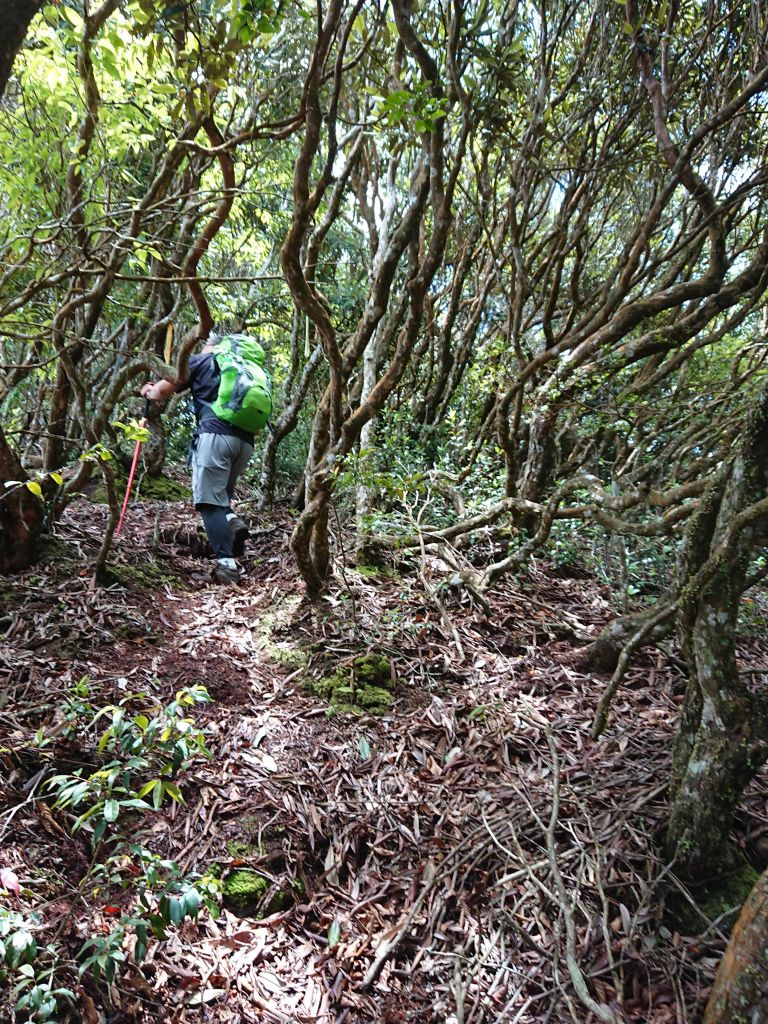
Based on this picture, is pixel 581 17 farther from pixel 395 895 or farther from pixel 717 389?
pixel 395 895

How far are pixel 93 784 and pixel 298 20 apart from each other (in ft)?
22.6

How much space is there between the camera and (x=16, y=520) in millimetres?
3674

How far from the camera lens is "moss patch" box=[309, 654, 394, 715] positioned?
132 inches

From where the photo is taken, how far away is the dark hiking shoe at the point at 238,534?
526 cm

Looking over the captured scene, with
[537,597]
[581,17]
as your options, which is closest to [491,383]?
[537,597]

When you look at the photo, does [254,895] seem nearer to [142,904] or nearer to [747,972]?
[142,904]

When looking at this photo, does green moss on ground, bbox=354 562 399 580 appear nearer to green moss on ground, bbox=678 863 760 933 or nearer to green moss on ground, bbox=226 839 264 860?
green moss on ground, bbox=226 839 264 860

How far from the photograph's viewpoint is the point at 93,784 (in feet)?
6.41

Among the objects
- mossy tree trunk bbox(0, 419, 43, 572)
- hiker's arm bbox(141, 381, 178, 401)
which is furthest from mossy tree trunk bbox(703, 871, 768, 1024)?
hiker's arm bbox(141, 381, 178, 401)

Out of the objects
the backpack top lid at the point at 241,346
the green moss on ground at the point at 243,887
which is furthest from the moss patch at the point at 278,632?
the backpack top lid at the point at 241,346

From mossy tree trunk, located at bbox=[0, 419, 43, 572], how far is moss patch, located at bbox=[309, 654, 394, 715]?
2003 mm

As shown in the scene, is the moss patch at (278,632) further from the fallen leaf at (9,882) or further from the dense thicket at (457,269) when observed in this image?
the fallen leaf at (9,882)

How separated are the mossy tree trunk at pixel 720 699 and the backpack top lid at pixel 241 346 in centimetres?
397

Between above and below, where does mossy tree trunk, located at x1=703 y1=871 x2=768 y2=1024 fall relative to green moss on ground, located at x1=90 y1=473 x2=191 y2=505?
below
